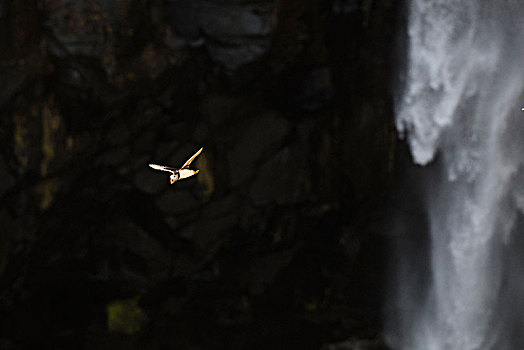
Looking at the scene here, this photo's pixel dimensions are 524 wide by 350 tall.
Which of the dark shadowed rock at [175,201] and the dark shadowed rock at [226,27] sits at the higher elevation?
the dark shadowed rock at [226,27]

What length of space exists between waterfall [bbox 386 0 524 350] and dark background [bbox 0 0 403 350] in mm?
724

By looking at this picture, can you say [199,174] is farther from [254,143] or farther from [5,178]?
[5,178]

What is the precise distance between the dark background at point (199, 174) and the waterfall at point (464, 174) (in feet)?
2.38

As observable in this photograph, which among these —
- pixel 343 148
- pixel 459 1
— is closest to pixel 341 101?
pixel 343 148

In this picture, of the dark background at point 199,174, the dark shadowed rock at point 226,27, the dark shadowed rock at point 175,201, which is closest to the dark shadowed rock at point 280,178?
the dark background at point 199,174

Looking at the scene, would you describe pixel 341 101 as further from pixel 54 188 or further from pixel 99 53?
pixel 54 188

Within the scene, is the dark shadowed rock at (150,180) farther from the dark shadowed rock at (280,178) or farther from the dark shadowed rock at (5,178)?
the dark shadowed rock at (5,178)

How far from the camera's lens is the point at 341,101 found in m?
17.1

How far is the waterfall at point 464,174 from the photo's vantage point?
1623cm

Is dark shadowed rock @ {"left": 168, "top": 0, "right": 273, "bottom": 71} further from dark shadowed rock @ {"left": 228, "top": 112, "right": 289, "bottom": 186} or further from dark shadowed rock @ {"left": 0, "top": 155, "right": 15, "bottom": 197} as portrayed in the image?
dark shadowed rock @ {"left": 0, "top": 155, "right": 15, "bottom": 197}

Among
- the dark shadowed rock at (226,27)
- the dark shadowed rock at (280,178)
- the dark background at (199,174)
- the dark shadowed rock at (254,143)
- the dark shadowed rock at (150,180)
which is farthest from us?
the dark shadowed rock at (280,178)

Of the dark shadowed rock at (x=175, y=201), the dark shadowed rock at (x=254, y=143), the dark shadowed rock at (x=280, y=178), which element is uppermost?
the dark shadowed rock at (x=254, y=143)

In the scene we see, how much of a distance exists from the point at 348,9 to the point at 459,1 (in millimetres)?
2756

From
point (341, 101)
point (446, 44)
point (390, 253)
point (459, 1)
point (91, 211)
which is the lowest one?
point (390, 253)
